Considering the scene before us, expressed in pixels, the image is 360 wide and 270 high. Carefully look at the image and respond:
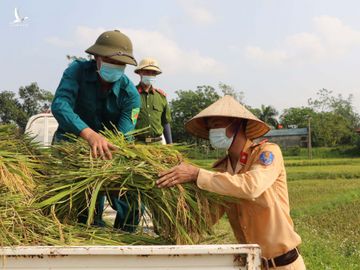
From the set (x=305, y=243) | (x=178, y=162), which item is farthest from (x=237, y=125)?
(x=305, y=243)

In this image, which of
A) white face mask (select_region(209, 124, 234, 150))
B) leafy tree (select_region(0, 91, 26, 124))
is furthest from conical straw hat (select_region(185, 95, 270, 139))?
leafy tree (select_region(0, 91, 26, 124))

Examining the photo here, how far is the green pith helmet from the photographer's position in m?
3.27

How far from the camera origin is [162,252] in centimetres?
199

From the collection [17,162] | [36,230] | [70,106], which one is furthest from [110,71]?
[36,230]

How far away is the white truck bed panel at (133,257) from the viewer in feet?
6.42

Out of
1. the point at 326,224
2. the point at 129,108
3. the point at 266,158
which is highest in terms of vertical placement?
the point at 129,108

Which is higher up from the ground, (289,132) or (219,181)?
(219,181)

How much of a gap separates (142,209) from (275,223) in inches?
28.3

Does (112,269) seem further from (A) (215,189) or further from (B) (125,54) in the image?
(B) (125,54)

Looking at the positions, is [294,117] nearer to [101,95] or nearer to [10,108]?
[10,108]

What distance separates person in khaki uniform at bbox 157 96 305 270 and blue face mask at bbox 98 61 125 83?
681 millimetres

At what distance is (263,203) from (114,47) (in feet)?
4.54

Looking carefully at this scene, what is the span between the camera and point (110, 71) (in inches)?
132

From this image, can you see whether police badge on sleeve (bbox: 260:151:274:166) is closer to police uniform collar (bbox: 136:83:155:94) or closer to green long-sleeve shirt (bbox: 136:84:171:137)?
green long-sleeve shirt (bbox: 136:84:171:137)
